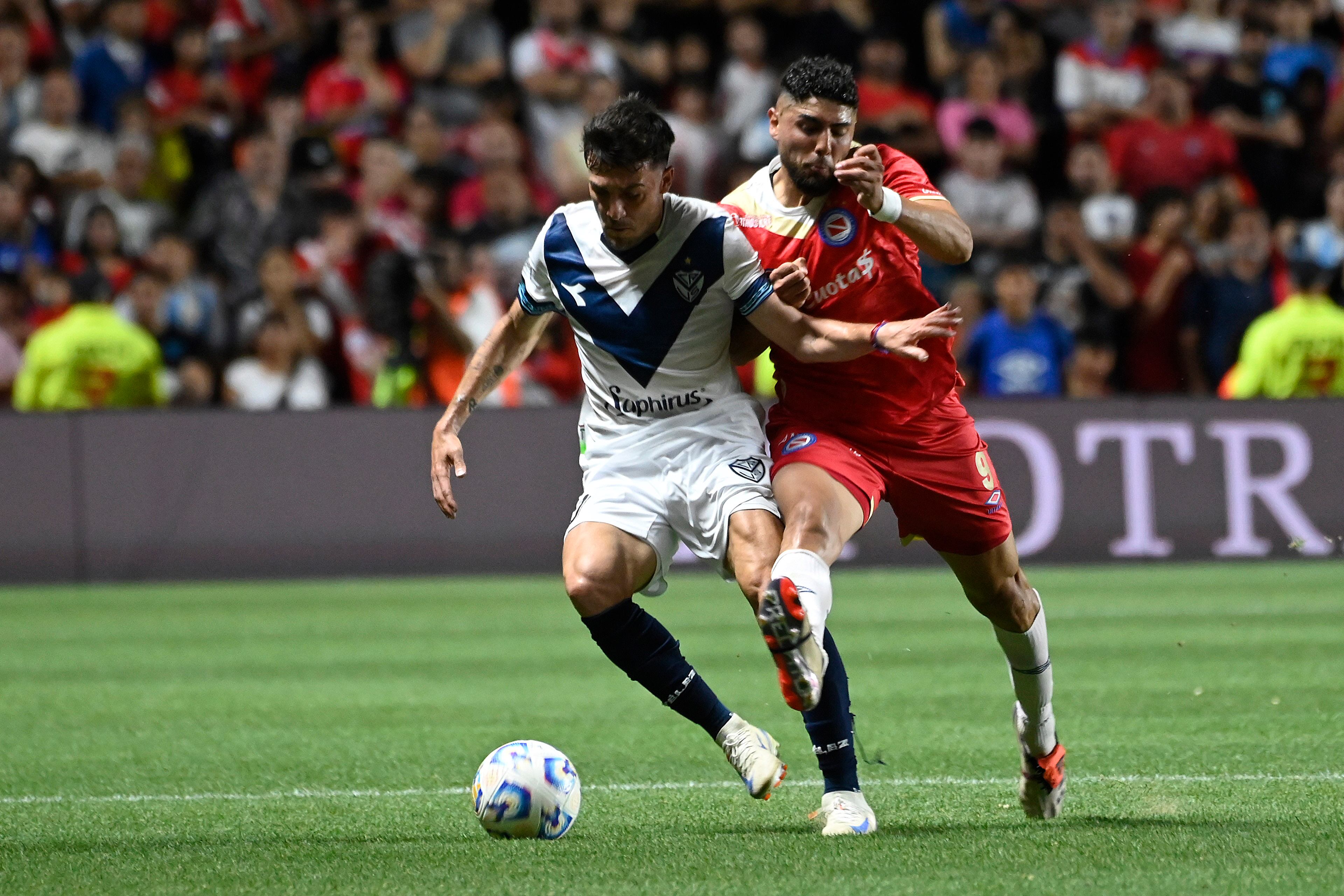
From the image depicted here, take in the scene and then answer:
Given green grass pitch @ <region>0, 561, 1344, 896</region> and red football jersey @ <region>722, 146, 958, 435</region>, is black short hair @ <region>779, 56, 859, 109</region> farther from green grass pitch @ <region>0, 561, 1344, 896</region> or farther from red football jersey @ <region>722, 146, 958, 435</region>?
green grass pitch @ <region>0, 561, 1344, 896</region>

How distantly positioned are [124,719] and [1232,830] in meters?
4.81

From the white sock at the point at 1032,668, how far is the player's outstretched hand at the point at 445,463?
1717 millimetres

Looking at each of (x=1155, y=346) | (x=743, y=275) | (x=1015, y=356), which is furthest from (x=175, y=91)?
(x=743, y=275)

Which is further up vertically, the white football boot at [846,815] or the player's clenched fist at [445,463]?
the player's clenched fist at [445,463]

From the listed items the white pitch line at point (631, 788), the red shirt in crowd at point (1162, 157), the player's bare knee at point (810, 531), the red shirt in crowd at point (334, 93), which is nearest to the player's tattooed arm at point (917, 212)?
the player's bare knee at point (810, 531)

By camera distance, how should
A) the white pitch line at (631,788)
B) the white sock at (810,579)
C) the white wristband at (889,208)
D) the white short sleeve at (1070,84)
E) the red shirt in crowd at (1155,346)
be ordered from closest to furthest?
the white sock at (810,579) → the white wristband at (889,208) → the white pitch line at (631,788) → the red shirt in crowd at (1155,346) → the white short sleeve at (1070,84)

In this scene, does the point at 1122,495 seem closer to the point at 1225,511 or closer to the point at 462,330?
the point at 1225,511

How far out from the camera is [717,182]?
643 inches

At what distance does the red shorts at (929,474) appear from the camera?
5664mm

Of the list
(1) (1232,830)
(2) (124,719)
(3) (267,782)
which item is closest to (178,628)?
(2) (124,719)

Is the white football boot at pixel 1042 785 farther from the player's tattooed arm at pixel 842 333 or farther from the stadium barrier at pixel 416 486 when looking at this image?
the stadium barrier at pixel 416 486

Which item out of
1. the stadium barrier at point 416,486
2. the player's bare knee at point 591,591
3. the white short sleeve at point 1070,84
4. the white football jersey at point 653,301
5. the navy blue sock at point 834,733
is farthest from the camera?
the white short sleeve at point 1070,84

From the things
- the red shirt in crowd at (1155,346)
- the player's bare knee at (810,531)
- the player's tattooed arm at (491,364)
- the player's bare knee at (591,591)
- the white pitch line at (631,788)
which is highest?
the player's tattooed arm at (491,364)

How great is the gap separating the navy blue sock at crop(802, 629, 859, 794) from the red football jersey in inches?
29.1
